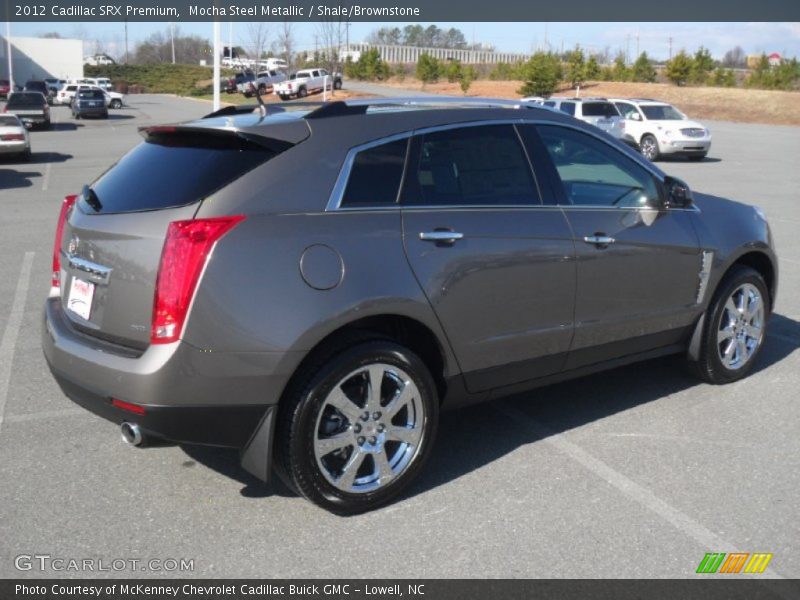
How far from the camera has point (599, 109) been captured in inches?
1064

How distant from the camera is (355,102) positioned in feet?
14.4

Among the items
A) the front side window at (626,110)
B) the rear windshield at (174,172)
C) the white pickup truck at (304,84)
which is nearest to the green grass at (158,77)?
the white pickup truck at (304,84)

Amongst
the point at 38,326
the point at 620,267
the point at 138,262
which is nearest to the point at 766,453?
the point at 620,267

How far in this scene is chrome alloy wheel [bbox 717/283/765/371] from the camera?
18.5 feet

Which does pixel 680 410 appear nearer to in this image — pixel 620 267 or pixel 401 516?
pixel 620 267

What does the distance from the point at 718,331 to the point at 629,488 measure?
1.78 m

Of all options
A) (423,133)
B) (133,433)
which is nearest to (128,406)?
(133,433)

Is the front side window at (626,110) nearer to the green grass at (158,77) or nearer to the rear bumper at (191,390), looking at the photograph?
the rear bumper at (191,390)

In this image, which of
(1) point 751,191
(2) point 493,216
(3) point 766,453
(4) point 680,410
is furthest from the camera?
(1) point 751,191

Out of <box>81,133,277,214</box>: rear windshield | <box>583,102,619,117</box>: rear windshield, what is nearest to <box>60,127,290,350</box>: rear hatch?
<box>81,133,277,214</box>: rear windshield

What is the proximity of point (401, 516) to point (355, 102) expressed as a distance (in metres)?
2.02

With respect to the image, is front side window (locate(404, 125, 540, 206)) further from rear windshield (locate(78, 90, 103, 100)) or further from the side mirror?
rear windshield (locate(78, 90, 103, 100))

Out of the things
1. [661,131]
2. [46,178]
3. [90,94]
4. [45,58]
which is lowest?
[46,178]

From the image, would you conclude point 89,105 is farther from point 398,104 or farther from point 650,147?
point 398,104
